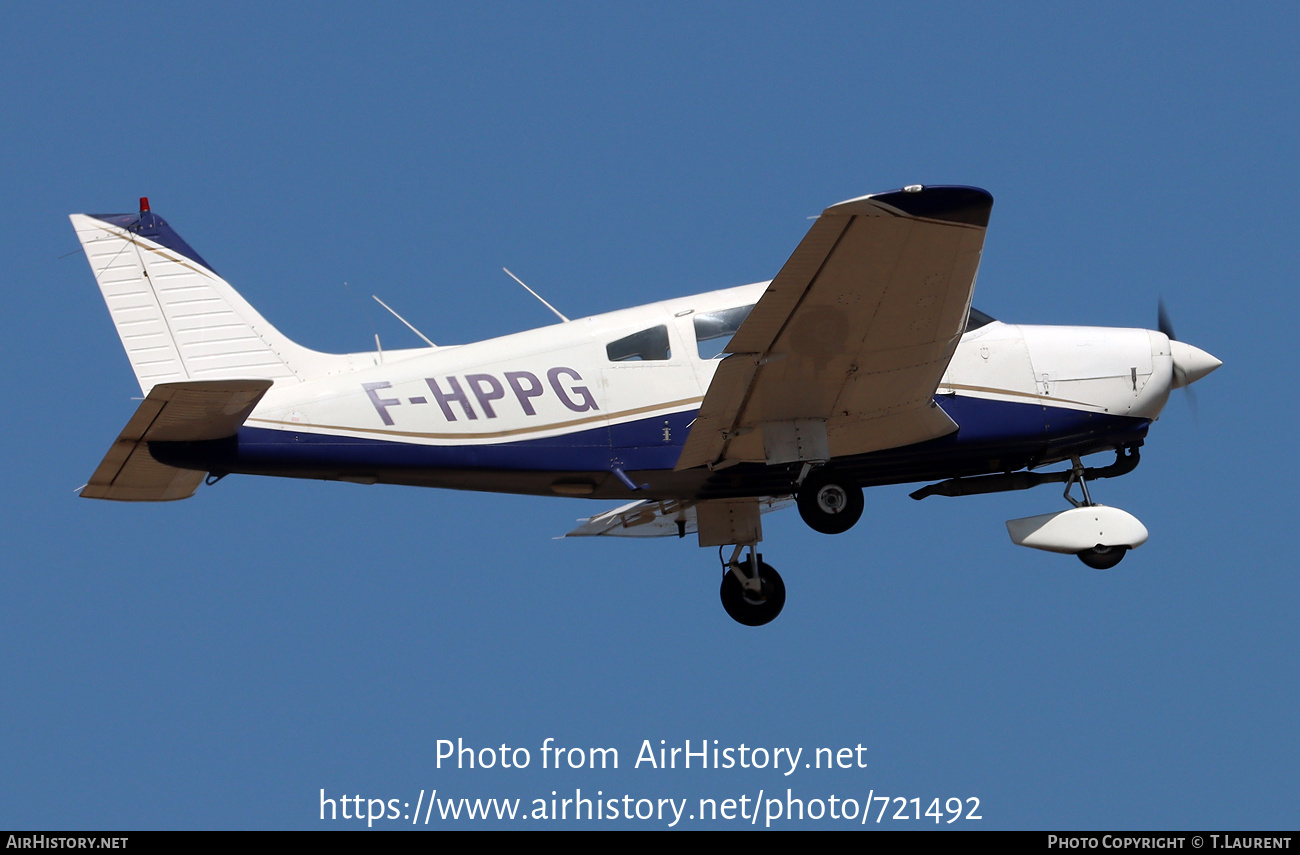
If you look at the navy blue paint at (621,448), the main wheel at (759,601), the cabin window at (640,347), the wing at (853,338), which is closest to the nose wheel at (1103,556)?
the navy blue paint at (621,448)

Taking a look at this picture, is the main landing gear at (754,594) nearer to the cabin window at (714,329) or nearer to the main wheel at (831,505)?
the main wheel at (831,505)

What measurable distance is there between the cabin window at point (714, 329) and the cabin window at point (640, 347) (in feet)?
0.87

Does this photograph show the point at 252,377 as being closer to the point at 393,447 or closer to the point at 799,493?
the point at 393,447

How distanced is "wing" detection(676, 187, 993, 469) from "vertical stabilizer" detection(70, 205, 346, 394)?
326 cm

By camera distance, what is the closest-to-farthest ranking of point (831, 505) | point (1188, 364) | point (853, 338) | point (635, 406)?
1. point (853, 338)
2. point (831, 505)
3. point (635, 406)
4. point (1188, 364)

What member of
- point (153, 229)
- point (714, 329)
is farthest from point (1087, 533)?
point (153, 229)

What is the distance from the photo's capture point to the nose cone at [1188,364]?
12.4m

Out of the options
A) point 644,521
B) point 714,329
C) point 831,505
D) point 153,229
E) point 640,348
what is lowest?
point 831,505

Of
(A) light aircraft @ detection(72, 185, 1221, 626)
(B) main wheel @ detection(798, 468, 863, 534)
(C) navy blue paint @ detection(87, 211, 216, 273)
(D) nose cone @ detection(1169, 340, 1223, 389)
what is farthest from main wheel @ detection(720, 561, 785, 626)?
(C) navy blue paint @ detection(87, 211, 216, 273)

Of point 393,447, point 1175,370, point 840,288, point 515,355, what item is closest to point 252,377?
point 393,447

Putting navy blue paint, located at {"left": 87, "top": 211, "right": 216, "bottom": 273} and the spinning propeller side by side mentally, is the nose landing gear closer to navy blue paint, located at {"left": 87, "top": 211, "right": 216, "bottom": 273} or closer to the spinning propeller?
the spinning propeller

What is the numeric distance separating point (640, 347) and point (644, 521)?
3.03m

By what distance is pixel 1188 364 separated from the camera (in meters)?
12.4

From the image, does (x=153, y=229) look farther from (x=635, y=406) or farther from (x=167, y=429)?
(x=635, y=406)
